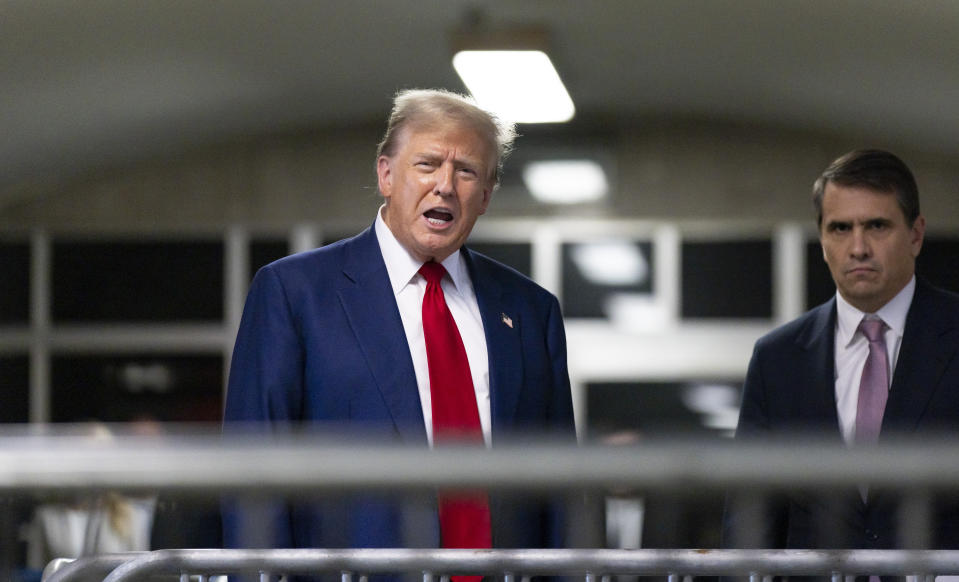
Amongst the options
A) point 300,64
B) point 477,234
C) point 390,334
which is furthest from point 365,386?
point 477,234

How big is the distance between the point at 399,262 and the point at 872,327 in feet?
3.18

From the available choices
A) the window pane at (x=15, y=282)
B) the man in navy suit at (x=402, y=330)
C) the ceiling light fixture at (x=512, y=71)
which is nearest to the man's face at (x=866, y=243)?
the man in navy suit at (x=402, y=330)

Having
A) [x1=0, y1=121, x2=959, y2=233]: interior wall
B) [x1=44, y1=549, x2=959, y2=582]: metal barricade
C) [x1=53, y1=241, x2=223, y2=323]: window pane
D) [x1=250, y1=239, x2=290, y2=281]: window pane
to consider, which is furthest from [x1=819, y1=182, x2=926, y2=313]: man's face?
[x1=53, y1=241, x2=223, y2=323]: window pane

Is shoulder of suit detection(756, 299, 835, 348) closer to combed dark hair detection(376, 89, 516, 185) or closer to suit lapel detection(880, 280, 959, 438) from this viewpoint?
suit lapel detection(880, 280, 959, 438)

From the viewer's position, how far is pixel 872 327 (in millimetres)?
2752

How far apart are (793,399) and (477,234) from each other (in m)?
7.49

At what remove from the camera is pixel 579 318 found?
400 inches

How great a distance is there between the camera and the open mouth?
2564 mm

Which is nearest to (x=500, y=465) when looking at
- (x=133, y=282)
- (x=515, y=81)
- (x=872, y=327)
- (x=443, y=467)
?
(x=443, y=467)

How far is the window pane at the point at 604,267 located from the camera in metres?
10.1

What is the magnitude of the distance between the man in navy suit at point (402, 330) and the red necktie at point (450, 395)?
0.08 feet

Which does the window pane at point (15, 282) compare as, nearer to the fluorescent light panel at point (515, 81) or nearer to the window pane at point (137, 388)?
the window pane at point (137, 388)

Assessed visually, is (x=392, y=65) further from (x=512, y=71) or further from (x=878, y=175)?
(x=878, y=175)

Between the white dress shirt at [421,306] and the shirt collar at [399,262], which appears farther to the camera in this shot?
the shirt collar at [399,262]
